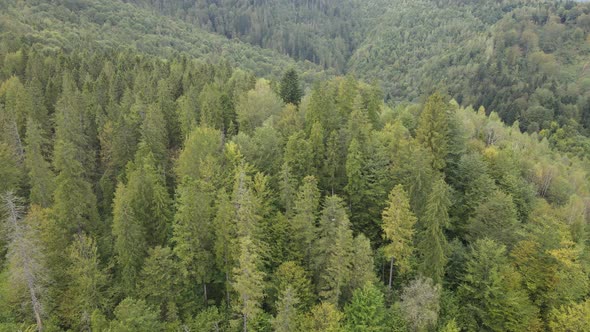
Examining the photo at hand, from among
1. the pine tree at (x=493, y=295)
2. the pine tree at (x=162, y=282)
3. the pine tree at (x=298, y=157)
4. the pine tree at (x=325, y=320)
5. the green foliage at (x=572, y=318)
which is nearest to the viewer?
the pine tree at (x=325, y=320)

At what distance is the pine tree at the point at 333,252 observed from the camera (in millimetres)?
36219

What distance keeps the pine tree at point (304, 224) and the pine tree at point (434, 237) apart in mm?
11287

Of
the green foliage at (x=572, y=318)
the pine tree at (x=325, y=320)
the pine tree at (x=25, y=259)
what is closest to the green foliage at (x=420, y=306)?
the pine tree at (x=325, y=320)

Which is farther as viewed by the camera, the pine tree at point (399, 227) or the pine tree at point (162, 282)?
the pine tree at point (399, 227)

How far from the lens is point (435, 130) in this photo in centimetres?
5303

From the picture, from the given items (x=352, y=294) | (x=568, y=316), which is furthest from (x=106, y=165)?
(x=568, y=316)

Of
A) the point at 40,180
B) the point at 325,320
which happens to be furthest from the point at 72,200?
the point at 325,320

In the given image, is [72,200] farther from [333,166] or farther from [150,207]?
[333,166]

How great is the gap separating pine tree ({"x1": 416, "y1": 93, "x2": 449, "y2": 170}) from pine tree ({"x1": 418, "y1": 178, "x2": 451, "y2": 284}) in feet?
38.5

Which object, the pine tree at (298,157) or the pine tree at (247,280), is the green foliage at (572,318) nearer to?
the pine tree at (247,280)

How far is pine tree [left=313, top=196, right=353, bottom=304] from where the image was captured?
36.2 metres

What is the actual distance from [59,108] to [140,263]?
42.3 meters

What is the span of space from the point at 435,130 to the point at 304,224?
2398 cm

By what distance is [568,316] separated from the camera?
3984 centimetres
